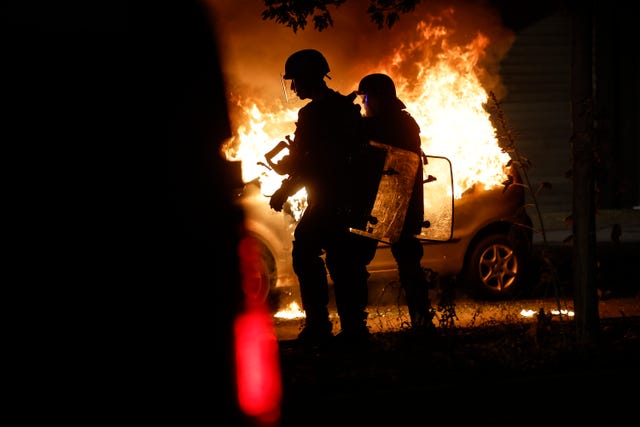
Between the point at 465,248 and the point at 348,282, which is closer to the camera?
the point at 348,282

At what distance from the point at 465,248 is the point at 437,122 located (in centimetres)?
130

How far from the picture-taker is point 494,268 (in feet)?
30.0

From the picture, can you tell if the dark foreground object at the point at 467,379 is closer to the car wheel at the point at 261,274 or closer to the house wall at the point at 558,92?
the car wheel at the point at 261,274

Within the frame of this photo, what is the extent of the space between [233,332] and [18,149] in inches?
68.4

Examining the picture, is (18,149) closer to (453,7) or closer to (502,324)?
(502,324)

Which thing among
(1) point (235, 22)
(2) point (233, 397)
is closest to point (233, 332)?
(2) point (233, 397)

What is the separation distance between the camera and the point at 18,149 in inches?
205

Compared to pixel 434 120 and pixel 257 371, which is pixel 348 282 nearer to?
pixel 257 371

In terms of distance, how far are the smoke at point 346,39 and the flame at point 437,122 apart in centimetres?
17

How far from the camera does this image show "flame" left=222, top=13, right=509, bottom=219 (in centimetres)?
861

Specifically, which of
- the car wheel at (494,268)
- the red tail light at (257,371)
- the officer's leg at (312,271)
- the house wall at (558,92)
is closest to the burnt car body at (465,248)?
the car wheel at (494,268)

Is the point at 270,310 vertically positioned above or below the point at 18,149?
below

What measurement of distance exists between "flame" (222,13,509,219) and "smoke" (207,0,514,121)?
17 centimetres

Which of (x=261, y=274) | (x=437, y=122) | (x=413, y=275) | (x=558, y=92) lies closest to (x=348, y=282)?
(x=413, y=275)
